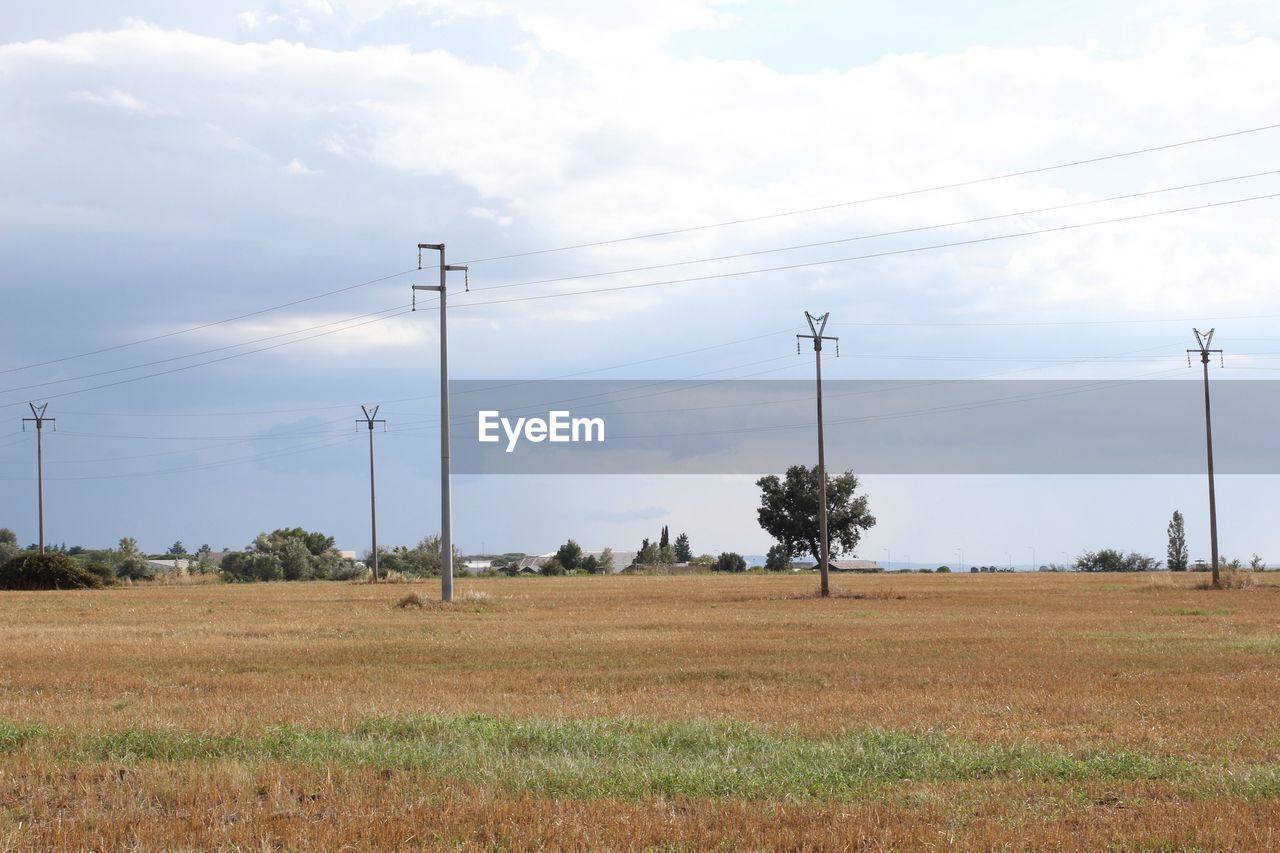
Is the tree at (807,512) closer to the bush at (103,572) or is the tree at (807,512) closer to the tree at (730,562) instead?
the tree at (730,562)

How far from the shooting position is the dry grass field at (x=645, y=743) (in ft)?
31.3

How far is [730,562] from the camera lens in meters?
149

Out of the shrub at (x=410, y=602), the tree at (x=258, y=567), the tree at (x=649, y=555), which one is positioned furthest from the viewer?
the tree at (x=649, y=555)

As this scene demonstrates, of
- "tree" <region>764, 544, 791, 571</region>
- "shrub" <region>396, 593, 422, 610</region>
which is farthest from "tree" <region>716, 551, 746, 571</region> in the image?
"shrub" <region>396, 593, 422, 610</region>

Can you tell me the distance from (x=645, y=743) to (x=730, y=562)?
137m

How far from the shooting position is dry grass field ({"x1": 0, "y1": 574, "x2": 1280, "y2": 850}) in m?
9.53

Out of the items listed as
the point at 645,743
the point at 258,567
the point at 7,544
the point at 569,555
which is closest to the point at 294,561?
the point at 258,567

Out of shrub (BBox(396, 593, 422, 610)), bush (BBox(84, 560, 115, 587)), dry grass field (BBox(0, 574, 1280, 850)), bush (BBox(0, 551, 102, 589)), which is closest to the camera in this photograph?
dry grass field (BBox(0, 574, 1280, 850))

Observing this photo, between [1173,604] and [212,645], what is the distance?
37693 millimetres

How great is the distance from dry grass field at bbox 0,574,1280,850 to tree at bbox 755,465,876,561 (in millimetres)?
107823

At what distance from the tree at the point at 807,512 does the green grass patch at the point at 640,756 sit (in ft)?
408

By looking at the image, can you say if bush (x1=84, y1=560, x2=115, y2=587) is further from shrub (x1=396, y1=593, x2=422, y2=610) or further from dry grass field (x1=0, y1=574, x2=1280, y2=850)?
dry grass field (x1=0, y1=574, x2=1280, y2=850)

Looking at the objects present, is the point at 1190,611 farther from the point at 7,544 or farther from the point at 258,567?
the point at 7,544

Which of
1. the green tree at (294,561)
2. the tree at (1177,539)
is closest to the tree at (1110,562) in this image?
the tree at (1177,539)
